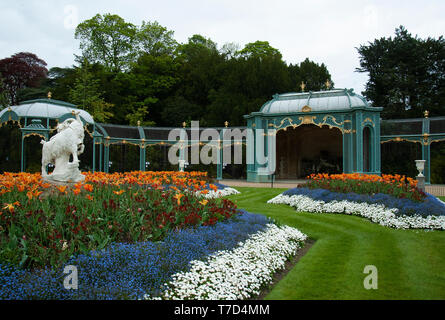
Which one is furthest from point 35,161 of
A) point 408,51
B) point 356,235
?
point 408,51

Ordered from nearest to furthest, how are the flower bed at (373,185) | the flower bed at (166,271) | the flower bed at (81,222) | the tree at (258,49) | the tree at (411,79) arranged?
the flower bed at (166,271) → the flower bed at (81,222) → the flower bed at (373,185) → the tree at (411,79) → the tree at (258,49)

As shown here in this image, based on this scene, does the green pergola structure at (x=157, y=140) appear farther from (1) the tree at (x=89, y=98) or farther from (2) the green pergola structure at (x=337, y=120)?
(1) the tree at (x=89, y=98)

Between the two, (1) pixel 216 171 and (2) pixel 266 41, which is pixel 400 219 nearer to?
(1) pixel 216 171

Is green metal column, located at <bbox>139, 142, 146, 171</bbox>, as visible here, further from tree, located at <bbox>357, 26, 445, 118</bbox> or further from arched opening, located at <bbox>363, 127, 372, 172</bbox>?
tree, located at <bbox>357, 26, 445, 118</bbox>

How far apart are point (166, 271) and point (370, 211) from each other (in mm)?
6595

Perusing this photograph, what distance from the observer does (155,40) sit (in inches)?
1496

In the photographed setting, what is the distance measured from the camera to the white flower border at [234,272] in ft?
11.7

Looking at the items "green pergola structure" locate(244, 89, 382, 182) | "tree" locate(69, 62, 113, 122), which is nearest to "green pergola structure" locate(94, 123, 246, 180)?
"green pergola structure" locate(244, 89, 382, 182)

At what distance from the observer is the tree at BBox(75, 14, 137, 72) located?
34.9 metres

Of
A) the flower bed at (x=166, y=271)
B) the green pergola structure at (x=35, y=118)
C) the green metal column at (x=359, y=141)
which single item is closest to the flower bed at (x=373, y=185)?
the flower bed at (x=166, y=271)

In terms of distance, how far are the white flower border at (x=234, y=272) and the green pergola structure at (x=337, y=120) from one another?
48.8 feet

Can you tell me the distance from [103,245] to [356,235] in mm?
5074

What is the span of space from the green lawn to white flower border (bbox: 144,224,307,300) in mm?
264

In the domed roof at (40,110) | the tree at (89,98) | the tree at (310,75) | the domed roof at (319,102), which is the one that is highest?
the tree at (310,75)
